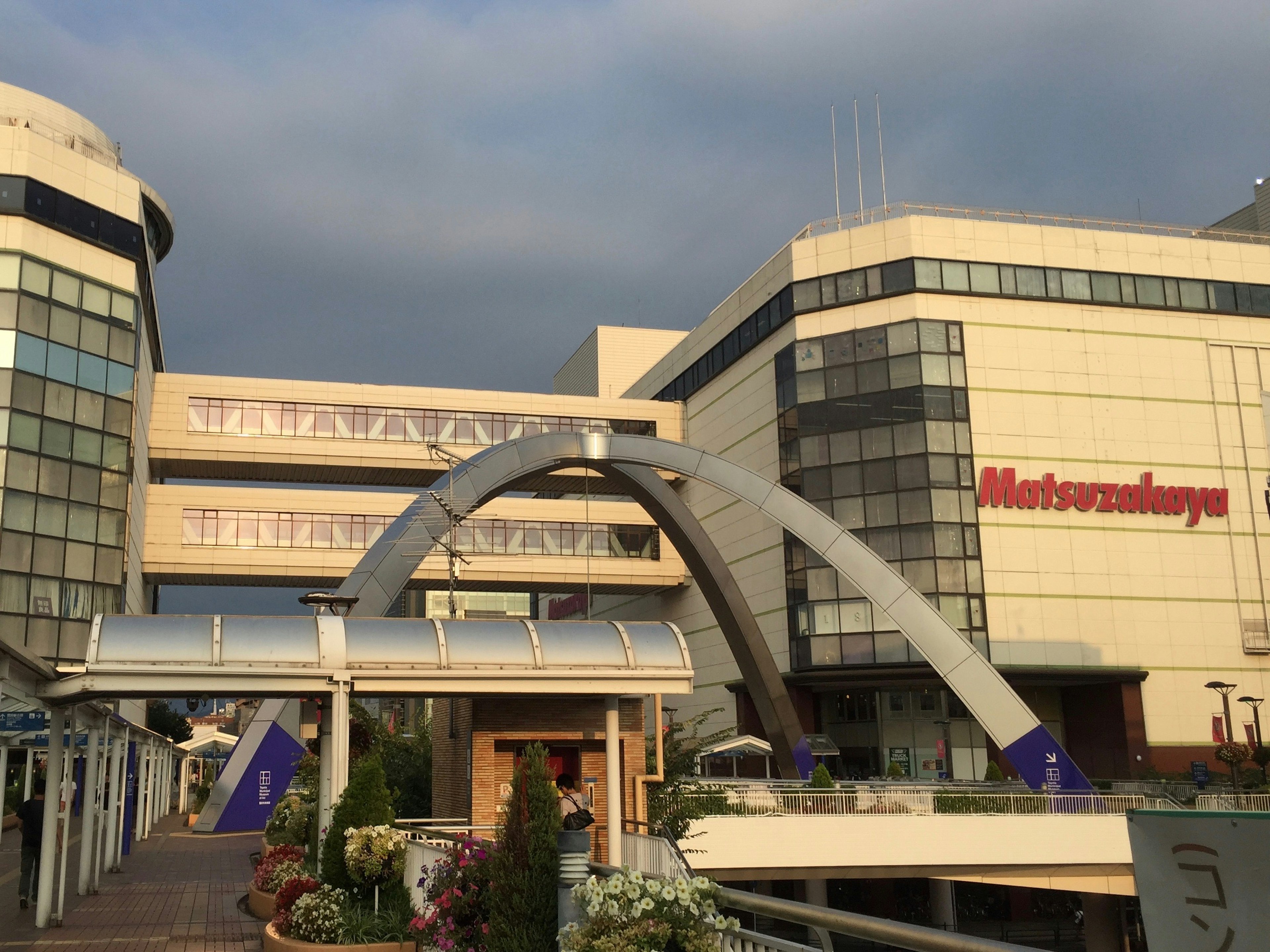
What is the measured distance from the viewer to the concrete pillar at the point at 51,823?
1866 centimetres

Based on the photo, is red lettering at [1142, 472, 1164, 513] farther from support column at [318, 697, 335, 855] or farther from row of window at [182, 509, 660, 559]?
support column at [318, 697, 335, 855]

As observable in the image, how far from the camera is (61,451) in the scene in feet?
157

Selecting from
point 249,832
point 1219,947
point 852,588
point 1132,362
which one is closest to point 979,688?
point 852,588

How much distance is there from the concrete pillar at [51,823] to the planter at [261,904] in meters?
3.44

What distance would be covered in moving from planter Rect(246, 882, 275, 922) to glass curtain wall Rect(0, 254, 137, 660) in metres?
26.4

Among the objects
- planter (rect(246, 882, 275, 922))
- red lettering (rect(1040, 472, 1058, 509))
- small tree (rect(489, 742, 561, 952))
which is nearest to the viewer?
small tree (rect(489, 742, 561, 952))

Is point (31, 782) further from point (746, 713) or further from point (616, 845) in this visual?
point (746, 713)

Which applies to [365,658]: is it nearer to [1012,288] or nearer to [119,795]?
[119,795]

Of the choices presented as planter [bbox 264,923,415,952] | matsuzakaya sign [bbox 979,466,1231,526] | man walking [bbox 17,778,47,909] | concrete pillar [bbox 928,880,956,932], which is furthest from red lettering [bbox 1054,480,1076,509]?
planter [bbox 264,923,415,952]

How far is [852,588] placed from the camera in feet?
175

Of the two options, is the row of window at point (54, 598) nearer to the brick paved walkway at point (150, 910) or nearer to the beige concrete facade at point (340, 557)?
the brick paved walkway at point (150, 910)

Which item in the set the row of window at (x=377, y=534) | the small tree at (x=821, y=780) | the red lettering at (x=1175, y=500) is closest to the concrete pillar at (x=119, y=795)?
the small tree at (x=821, y=780)

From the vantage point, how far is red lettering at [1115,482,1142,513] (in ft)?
180

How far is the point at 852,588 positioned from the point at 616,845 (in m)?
39.6
